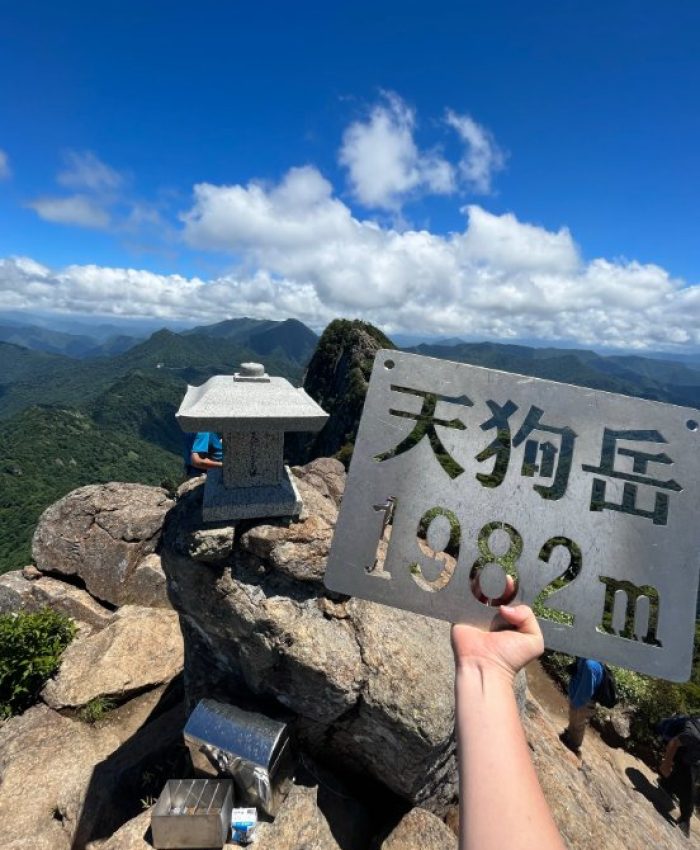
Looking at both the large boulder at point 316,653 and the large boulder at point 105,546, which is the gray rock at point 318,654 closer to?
the large boulder at point 316,653

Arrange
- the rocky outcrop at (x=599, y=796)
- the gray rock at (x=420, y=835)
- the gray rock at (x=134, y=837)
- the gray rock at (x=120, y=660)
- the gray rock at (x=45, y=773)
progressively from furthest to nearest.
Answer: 1. the gray rock at (x=120, y=660)
2. the rocky outcrop at (x=599, y=796)
3. the gray rock at (x=45, y=773)
4. the gray rock at (x=420, y=835)
5. the gray rock at (x=134, y=837)

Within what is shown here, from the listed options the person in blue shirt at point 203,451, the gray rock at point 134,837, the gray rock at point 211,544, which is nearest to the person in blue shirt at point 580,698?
the gray rock at point 211,544

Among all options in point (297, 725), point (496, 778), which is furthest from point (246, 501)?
point (496, 778)

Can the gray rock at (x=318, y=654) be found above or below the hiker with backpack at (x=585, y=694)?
above

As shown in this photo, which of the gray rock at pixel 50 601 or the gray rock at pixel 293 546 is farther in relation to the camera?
the gray rock at pixel 50 601

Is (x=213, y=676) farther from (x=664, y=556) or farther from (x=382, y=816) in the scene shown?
(x=664, y=556)
